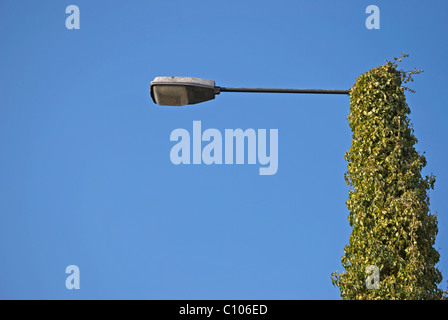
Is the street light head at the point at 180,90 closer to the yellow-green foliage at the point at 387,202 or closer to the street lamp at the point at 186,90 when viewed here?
the street lamp at the point at 186,90

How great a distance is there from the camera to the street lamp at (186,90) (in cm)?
788

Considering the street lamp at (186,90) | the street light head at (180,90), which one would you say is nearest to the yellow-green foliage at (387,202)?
the street lamp at (186,90)

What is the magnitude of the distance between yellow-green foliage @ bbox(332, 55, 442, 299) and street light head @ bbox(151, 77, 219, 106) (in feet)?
8.36

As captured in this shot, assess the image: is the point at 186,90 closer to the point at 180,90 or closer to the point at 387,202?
the point at 180,90

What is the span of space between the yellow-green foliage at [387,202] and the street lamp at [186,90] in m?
0.93

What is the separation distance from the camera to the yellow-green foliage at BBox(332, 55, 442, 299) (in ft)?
26.4

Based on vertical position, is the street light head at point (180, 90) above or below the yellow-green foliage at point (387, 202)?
above

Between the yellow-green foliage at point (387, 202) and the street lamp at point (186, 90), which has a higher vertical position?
the street lamp at point (186, 90)

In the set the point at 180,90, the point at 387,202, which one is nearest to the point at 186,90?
the point at 180,90

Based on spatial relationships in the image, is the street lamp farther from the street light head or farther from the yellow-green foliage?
Result: the yellow-green foliage

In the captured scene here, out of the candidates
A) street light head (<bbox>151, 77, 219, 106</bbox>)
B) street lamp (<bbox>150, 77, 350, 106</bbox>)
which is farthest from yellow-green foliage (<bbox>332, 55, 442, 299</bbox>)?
street light head (<bbox>151, 77, 219, 106</bbox>)

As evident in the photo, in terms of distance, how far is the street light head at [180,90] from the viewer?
25.8 ft

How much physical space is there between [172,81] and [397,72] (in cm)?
382
